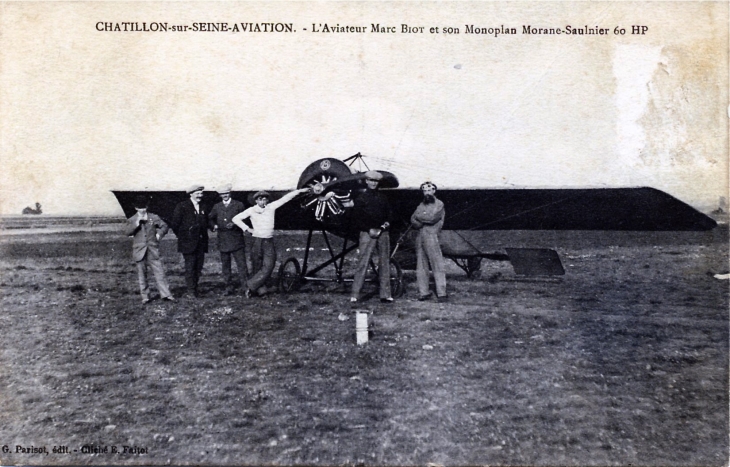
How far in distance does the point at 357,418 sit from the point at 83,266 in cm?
709

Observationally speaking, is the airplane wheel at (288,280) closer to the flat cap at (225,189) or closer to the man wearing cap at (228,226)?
the man wearing cap at (228,226)

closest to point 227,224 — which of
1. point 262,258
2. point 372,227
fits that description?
point 262,258

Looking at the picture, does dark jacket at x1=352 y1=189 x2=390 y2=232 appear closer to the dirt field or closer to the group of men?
the group of men

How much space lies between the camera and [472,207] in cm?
654

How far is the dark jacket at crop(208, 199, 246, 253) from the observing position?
20.4 ft

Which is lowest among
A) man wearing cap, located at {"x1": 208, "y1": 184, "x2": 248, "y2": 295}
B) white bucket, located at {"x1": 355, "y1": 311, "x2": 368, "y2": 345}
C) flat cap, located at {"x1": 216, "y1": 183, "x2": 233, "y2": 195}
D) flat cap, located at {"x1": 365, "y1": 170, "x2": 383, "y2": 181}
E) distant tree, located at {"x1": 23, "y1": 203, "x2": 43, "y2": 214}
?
white bucket, located at {"x1": 355, "y1": 311, "x2": 368, "y2": 345}

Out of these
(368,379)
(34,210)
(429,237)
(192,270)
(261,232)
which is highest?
(34,210)

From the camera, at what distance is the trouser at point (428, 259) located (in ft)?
19.6

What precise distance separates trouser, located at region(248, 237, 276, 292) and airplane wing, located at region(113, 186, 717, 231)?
563 mm

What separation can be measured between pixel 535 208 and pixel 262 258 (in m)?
3.59

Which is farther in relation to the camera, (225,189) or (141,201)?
(141,201)

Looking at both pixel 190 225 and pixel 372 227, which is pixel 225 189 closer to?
pixel 190 225

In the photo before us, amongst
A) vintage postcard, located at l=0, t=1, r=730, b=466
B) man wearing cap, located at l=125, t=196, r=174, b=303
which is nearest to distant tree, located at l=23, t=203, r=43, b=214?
vintage postcard, located at l=0, t=1, r=730, b=466

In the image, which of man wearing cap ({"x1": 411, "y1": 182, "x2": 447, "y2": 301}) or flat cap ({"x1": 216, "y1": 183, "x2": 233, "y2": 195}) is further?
flat cap ({"x1": 216, "y1": 183, "x2": 233, "y2": 195})
